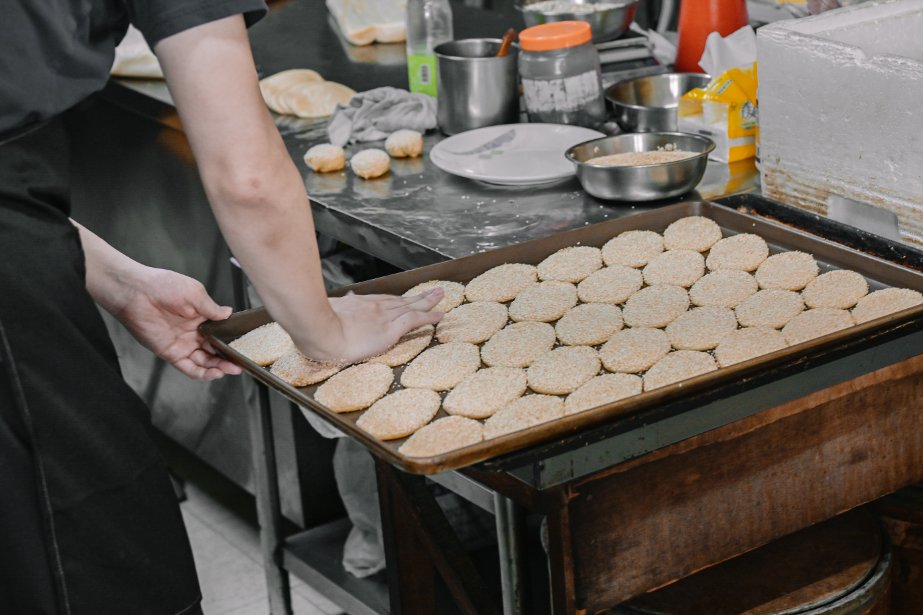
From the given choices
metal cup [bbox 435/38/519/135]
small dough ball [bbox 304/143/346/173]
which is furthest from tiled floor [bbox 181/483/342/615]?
metal cup [bbox 435/38/519/135]

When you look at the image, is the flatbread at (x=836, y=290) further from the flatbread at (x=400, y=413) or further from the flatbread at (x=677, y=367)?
the flatbread at (x=400, y=413)

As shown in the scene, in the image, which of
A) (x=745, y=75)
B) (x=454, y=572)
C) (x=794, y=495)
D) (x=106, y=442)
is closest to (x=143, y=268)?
(x=106, y=442)

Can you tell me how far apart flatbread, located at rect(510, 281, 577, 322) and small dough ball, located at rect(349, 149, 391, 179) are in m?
0.75

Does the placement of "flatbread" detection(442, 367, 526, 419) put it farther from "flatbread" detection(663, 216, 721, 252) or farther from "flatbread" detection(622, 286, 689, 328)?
"flatbread" detection(663, 216, 721, 252)

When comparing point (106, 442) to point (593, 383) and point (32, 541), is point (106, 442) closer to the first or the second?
point (32, 541)

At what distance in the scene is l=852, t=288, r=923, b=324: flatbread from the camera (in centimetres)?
181

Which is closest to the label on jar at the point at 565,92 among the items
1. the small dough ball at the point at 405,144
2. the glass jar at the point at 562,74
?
the glass jar at the point at 562,74

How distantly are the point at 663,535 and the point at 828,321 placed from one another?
1.49ft

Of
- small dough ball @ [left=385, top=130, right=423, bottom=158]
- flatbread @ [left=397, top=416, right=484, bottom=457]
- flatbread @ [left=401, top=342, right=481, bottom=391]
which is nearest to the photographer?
flatbread @ [left=397, top=416, right=484, bottom=457]

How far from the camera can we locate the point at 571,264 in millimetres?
2131

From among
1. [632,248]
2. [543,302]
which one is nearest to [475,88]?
[632,248]

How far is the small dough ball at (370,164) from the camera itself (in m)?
2.69

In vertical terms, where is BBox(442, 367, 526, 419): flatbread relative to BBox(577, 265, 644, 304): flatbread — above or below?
below

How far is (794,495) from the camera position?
1762 millimetres
